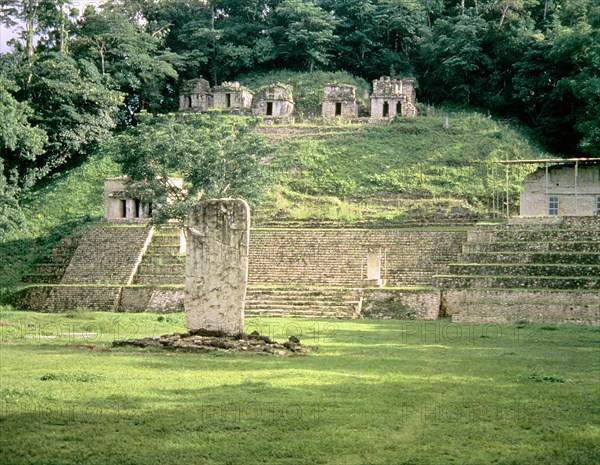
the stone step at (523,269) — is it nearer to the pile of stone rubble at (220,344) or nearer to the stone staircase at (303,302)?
the stone staircase at (303,302)

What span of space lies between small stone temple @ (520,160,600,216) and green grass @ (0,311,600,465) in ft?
84.3

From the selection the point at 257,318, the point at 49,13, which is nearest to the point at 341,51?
the point at 49,13

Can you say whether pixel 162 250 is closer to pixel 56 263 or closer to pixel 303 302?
pixel 56 263

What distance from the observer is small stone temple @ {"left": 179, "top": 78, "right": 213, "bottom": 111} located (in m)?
58.4

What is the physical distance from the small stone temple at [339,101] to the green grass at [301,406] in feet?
130

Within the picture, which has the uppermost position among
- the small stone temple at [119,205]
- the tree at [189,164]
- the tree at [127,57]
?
the tree at [127,57]

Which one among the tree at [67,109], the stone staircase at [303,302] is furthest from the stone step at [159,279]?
the tree at [67,109]

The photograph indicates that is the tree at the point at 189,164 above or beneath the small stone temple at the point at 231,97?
beneath

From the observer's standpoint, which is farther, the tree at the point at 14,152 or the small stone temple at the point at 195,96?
the small stone temple at the point at 195,96

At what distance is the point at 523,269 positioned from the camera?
28.1 m

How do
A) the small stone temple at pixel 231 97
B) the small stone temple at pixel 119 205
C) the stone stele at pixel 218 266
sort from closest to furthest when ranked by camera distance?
the stone stele at pixel 218 266, the small stone temple at pixel 119 205, the small stone temple at pixel 231 97

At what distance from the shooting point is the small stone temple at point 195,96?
58438 millimetres

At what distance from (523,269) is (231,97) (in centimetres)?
3369

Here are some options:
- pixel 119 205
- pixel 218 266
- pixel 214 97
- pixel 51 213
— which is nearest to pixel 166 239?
pixel 119 205
